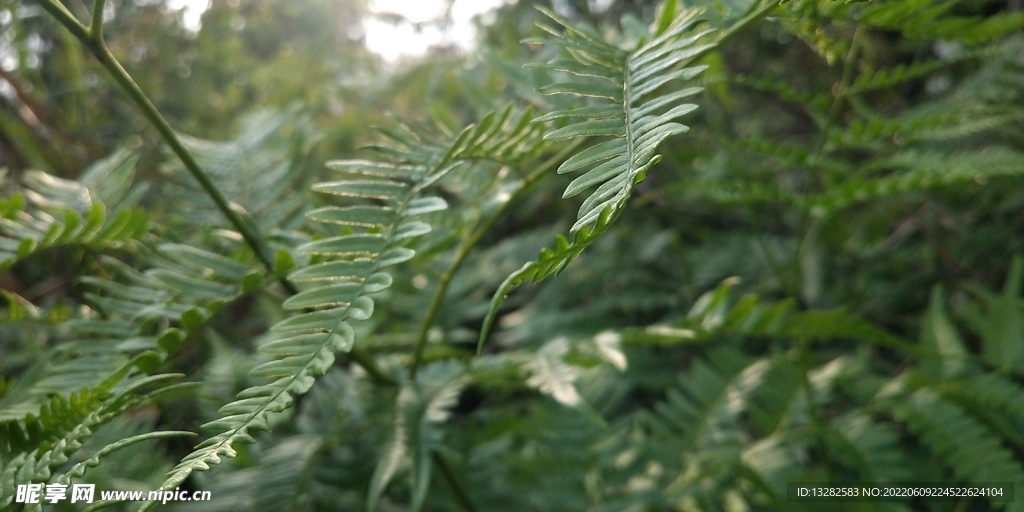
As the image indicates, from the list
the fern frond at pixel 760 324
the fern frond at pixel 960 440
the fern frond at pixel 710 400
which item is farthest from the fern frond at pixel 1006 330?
the fern frond at pixel 710 400

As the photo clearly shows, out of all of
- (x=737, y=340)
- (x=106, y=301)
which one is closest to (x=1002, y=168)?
(x=737, y=340)

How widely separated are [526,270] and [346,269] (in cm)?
19

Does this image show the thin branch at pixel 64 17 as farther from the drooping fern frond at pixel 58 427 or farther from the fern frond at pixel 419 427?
the fern frond at pixel 419 427

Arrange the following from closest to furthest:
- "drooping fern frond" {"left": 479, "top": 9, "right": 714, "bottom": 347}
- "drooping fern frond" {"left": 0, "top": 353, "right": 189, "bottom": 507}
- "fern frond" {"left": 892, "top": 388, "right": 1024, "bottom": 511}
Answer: "drooping fern frond" {"left": 479, "top": 9, "right": 714, "bottom": 347}
"drooping fern frond" {"left": 0, "top": 353, "right": 189, "bottom": 507}
"fern frond" {"left": 892, "top": 388, "right": 1024, "bottom": 511}

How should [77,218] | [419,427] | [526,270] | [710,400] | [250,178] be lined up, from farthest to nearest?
[710,400] → [250,178] → [419,427] → [77,218] → [526,270]

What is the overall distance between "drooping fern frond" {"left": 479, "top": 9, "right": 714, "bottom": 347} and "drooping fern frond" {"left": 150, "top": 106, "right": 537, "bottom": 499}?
0.31ft

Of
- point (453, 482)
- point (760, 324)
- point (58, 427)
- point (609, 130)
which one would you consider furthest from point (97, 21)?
point (760, 324)

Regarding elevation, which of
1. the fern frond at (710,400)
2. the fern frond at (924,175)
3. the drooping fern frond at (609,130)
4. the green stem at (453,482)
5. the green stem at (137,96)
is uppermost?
the green stem at (137,96)

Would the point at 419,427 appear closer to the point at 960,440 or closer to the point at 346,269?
the point at 346,269

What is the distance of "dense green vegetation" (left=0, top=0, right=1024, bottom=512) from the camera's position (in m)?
0.54

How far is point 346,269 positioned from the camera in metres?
0.53

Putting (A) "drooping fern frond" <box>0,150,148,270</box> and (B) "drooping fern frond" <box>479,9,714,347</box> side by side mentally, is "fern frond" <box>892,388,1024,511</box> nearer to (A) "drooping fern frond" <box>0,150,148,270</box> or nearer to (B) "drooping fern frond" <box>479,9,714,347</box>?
(B) "drooping fern frond" <box>479,9,714,347</box>

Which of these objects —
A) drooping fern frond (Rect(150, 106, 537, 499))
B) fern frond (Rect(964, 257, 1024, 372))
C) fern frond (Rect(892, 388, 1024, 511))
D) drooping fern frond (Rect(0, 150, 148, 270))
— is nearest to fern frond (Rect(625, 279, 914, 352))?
fern frond (Rect(892, 388, 1024, 511))

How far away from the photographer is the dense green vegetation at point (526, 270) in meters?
0.54
